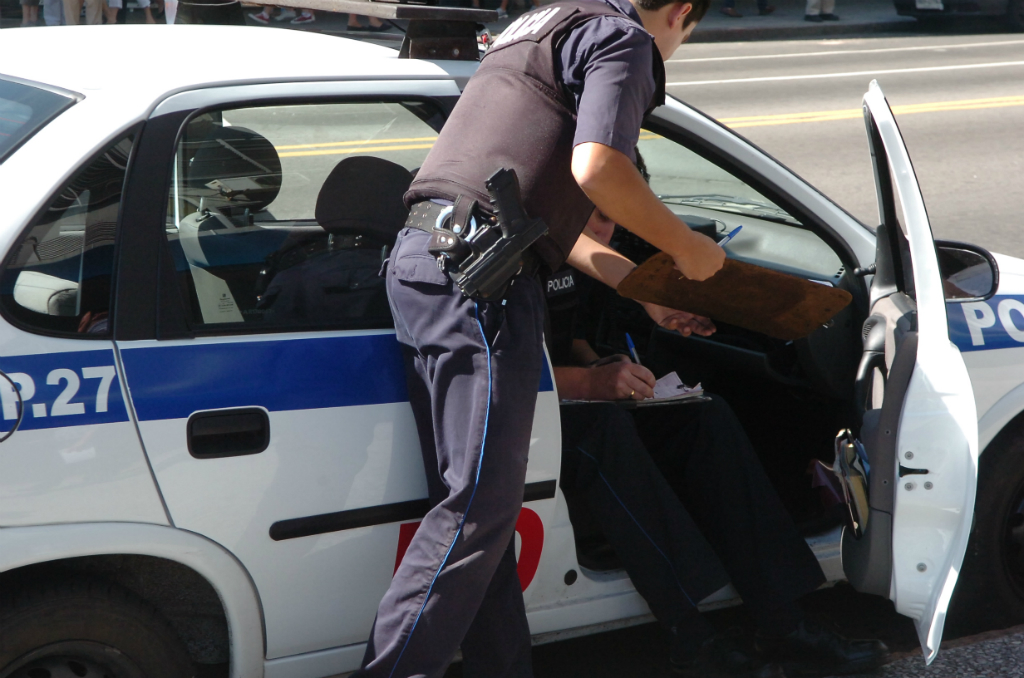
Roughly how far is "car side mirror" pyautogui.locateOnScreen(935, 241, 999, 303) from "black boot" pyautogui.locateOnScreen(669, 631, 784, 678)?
104cm

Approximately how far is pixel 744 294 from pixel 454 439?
2.71 ft

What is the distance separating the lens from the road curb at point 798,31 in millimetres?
16938

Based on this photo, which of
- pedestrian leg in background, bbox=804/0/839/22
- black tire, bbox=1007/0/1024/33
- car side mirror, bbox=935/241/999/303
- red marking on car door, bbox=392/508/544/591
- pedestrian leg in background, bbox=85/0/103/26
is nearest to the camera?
red marking on car door, bbox=392/508/544/591

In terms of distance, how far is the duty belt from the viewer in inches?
81.1

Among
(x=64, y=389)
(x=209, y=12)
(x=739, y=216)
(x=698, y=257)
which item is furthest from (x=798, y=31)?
(x=64, y=389)

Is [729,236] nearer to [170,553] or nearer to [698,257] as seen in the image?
[698,257]

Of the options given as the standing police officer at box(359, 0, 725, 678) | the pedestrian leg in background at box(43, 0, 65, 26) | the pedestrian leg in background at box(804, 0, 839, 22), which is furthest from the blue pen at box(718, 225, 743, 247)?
the pedestrian leg in background at box(804, 0, 839, 22)

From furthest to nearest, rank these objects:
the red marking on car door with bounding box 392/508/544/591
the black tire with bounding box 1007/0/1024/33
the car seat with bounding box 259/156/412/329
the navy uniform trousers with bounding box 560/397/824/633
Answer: the black tire with bounding box 1007/0/1024/33, the navy uniform trousers with bounding box 560/397/824/633, the red marking on car door with bounding box 392/508/544/591, the car seat with bounding box 259/156/412/329

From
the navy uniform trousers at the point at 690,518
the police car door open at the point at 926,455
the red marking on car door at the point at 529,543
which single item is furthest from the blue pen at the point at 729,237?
the red marking on car door at the point at 529,543

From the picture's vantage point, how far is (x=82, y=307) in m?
1.91

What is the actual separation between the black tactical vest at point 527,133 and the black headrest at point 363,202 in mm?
204

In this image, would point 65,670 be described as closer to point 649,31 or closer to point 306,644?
point 306,644

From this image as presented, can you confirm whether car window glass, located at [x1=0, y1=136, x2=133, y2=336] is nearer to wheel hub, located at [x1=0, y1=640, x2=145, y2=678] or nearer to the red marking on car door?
wheel hub, located at [x1=0, y1=640, x2=145, y2=678]

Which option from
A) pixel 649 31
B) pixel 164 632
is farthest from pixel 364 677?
pixel 649 31
